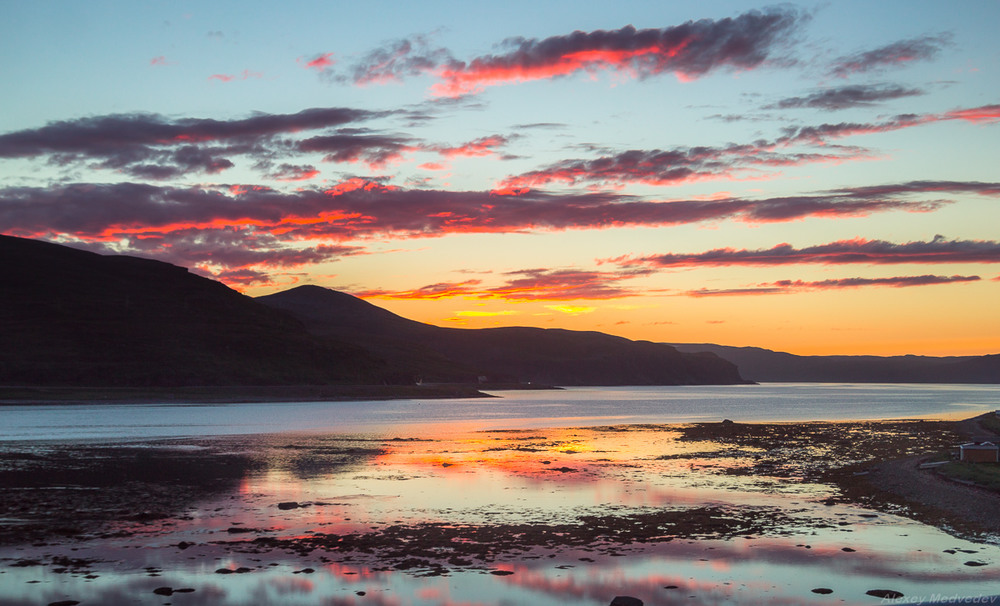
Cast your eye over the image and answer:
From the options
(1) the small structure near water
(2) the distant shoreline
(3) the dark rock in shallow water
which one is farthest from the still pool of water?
(2) the distant shoreline

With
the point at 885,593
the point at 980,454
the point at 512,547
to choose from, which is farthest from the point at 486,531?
the point at 980,454

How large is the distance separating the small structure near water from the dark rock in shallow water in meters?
27.2

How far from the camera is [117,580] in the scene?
19594 millimetres

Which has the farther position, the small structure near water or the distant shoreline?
the distant shoreline

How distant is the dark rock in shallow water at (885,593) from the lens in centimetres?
1816

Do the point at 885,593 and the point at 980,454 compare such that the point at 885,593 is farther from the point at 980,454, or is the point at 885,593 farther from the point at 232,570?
the point at 980,454

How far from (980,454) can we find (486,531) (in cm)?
2932

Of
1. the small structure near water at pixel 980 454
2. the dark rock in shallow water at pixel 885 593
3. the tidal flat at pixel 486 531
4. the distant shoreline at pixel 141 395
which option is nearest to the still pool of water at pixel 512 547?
the tidal flat at pixel 486 531

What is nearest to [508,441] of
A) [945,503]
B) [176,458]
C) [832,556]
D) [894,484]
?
[176,458]

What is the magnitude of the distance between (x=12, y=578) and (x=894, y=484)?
1370 inches

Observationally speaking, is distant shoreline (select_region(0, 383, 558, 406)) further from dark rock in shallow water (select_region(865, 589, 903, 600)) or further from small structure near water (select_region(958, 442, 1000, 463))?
dark rock in shallow water (select_region(865, 589, 903, 600))

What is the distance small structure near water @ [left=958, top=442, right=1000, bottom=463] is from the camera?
136 ft

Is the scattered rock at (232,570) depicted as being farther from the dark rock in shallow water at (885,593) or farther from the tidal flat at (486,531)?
the dark rock in shallow water at (885,593)

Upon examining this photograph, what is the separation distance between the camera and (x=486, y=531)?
26641 millimetres
